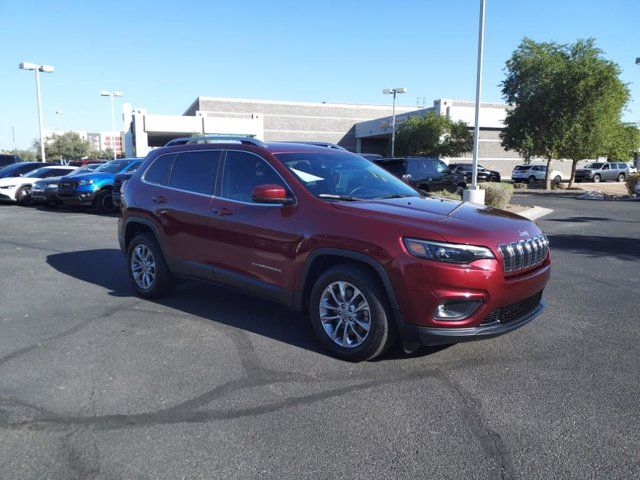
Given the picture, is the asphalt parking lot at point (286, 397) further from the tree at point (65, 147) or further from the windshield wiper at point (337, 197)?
the tree at point (65, 147)

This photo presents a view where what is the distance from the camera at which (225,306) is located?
577cm

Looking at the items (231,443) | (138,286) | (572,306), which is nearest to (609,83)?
(572,306)

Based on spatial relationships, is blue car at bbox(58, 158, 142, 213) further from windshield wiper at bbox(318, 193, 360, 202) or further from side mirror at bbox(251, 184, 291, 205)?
windshield wiper at bbox(318, 193, 360, 202)

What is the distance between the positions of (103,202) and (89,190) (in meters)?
0.62

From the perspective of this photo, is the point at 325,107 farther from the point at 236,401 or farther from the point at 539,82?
the point at 236,401

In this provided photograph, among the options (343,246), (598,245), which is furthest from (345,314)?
(598,245)

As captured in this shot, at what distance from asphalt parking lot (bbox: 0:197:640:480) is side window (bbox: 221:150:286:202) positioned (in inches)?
51.2

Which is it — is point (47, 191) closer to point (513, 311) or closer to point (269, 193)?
point (269, 193)

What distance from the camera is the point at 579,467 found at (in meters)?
2.77

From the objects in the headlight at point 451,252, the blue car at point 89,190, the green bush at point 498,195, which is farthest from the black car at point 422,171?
the headlight at point 451,252

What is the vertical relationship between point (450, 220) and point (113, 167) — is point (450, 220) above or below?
below

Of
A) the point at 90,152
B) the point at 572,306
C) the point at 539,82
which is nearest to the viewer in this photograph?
the point at 572,306

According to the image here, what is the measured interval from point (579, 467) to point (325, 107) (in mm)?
70901

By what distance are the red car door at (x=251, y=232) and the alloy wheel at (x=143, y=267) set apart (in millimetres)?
1224
